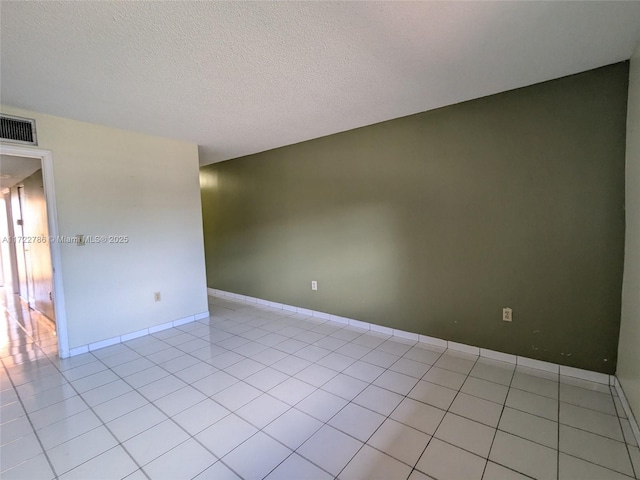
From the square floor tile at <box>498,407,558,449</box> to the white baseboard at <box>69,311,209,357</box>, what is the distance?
11.6 feet

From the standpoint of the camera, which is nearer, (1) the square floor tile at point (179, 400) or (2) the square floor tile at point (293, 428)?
(2) the square floor tile at point (293, 428)

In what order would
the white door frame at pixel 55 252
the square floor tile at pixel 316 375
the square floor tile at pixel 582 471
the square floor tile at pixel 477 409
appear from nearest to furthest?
the square floor tile at pixel 582 471 < the square floor tile at pixel 477 409 < the square floor tile at pixel 316 375 < the white door frame at pixel 55 252

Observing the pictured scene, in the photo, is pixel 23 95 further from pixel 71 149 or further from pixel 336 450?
pixel 336 450

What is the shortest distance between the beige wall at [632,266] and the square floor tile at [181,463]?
8.05ft

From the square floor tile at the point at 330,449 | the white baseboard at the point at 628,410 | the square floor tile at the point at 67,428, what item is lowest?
the square floor tile at the point at 330,449

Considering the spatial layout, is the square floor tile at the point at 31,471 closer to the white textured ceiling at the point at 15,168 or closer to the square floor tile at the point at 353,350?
the square floor tile at the point at 353,350

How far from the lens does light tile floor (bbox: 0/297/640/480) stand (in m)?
1.49

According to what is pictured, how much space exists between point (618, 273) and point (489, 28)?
190 cm

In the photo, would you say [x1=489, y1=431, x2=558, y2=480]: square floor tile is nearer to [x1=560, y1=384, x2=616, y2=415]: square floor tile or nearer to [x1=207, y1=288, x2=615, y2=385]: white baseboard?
[x1=560, y1=384, x2=616, y2=415]: square floor tile

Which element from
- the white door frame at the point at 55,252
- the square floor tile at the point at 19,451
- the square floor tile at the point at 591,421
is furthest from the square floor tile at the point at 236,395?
the square floor tile at the point at 591,421

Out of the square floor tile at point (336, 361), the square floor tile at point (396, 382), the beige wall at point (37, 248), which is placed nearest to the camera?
the square floor tile at point (396, 382)

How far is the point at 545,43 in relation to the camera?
172 cm

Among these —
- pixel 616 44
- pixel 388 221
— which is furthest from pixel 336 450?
pixel 616 44

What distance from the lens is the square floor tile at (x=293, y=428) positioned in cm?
167
